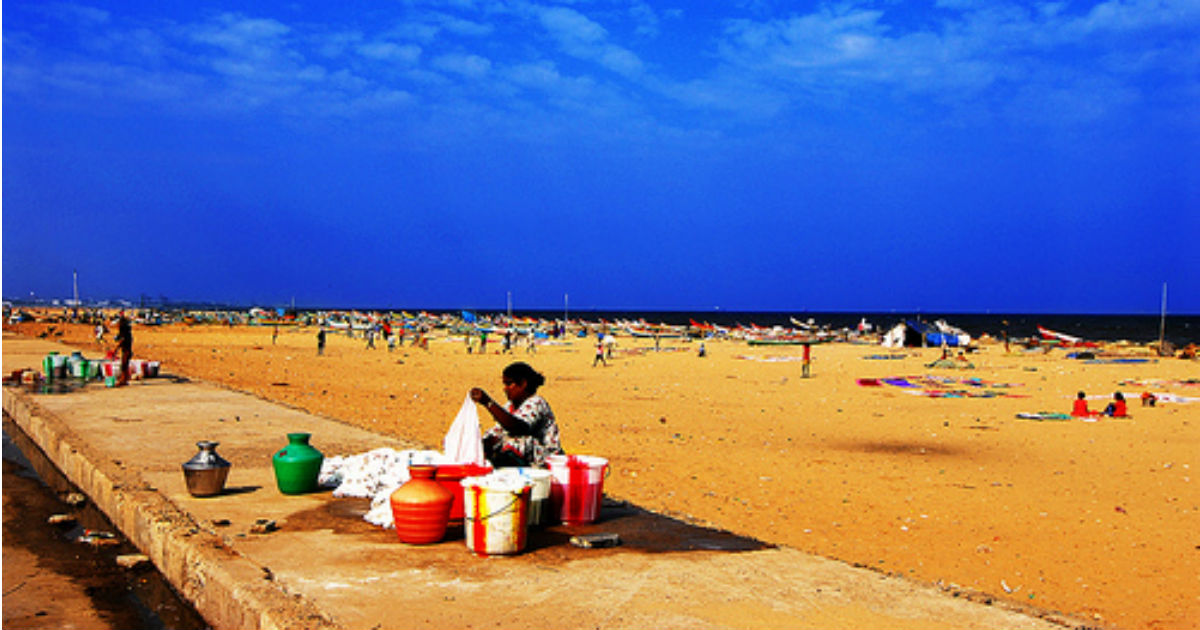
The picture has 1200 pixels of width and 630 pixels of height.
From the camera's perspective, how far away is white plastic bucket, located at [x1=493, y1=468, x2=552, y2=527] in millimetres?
5543

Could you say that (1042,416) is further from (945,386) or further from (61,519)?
(61,519)

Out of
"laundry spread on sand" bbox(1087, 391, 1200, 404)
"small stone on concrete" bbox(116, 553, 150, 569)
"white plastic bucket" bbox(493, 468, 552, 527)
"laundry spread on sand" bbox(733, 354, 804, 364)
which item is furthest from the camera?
"laundry spread on sand" bbox(733, 354, 804, 364)

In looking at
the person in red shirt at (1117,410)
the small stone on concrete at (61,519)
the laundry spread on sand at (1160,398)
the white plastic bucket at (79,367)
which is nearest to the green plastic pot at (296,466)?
the small stone on concrete at (61,519)

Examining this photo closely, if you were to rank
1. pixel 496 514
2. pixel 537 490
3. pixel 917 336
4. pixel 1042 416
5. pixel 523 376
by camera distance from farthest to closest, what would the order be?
pixel 917 336 < pixel 1042 416 < pixel 523 376 < pixel 537 490 < pixel 496 514

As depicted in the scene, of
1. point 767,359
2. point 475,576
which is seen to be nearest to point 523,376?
point 475,576

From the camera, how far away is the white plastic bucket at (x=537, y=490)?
18.2 feet

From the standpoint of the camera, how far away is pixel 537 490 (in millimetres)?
5590

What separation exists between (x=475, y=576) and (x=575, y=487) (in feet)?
4.04

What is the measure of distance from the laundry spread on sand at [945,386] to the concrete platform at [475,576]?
51.1 ft

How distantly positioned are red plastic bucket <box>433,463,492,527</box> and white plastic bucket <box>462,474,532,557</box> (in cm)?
31

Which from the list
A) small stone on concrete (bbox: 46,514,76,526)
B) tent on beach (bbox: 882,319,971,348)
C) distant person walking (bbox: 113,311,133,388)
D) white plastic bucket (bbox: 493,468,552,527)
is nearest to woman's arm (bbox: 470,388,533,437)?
white plastic bucket (bbox: 493,468,552,527)

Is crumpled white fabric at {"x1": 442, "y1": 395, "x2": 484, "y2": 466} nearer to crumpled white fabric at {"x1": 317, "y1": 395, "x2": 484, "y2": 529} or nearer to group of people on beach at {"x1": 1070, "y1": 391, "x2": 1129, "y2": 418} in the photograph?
crumpled white fabric at {"x1": 317, "y1": 395, "x2": 484, "y2": 529}

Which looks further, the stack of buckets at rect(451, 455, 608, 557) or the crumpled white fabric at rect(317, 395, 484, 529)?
the crumpled white fabric at rect(317, 395, 484, 529)

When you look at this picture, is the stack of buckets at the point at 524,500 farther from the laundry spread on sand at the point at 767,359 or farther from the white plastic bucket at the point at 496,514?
the laundry spread on sand at the point at 767,359
